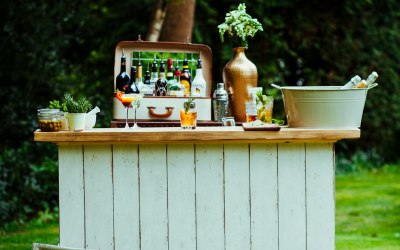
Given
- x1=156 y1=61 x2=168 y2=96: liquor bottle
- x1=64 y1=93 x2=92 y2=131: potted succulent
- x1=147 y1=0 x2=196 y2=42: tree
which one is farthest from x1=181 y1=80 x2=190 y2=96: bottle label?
x1=147 y1=0 x2=196 y2=42: tree

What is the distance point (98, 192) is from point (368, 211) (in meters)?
5.27

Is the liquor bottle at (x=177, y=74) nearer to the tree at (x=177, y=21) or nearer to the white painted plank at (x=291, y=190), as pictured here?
the white painted plank at (x=291, y=190)

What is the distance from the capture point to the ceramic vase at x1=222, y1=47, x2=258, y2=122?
191 inches

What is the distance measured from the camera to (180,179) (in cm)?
387

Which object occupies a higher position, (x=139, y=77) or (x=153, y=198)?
(x=139, y=77)

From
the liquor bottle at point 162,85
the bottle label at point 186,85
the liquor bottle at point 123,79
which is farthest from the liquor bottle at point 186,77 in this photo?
the liquor bottle at point 123,79

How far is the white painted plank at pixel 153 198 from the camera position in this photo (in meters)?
3.86

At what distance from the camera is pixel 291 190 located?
3.88 meters

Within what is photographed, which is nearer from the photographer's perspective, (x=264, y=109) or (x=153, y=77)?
(x=264, y=109)

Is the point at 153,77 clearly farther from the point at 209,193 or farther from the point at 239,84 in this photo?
the point at 209,193

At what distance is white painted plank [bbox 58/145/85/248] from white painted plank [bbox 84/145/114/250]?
0.09ft

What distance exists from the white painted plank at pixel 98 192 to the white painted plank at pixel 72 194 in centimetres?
3

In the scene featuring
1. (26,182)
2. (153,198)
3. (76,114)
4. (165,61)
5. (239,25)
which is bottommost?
(26,182)

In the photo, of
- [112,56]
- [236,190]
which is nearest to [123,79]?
[236,190]
